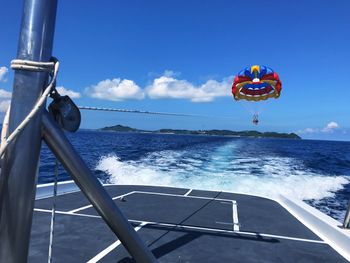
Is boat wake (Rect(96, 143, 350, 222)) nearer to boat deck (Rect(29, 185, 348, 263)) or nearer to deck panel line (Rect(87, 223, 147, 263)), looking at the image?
boat deck (Rect(29, 185, 348, 263))

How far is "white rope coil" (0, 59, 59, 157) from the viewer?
112 centimetres

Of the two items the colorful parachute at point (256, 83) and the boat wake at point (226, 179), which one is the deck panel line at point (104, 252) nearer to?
the colorful parachute at point (256, 83)

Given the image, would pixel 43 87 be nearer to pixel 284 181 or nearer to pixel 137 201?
pixel 137 201

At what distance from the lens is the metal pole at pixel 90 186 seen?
1251 millimetres

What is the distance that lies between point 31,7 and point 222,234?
4.47 metres

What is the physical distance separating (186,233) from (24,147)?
3.99 meters

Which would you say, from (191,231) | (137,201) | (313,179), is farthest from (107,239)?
(313,179)

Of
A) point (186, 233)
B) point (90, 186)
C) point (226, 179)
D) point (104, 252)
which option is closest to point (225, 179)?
point (226, 179)

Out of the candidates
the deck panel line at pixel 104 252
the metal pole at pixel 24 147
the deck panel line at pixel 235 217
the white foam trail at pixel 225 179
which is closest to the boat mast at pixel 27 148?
the metal pole at pixel 24 147

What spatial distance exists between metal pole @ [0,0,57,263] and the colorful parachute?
11.3 meters

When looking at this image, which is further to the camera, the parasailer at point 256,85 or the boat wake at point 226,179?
the boat wake at point 226,179

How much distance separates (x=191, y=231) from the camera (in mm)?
4891

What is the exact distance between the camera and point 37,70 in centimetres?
120

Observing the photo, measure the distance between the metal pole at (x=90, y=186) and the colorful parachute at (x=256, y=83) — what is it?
11.2 m
